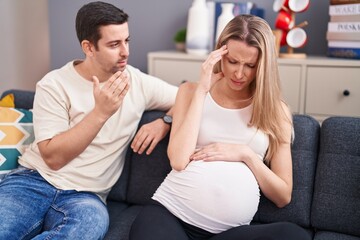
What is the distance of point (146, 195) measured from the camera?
1.77 metres

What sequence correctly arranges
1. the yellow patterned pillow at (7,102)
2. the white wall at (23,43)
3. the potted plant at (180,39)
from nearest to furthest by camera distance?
the yellow patterned pillow at (7,102), the potted plant at (180,39), the white wall at (23,43)

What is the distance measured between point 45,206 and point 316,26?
74.5 inches

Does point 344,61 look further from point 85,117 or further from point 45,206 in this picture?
point 45,206

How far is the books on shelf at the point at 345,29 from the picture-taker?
2.29 m

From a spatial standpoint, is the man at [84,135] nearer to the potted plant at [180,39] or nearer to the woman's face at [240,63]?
the woman's face at [240,63]

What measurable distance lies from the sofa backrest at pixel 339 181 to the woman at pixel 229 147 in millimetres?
137

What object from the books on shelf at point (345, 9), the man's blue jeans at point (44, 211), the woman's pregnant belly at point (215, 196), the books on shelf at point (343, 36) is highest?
the books on shelf at point (345, 9)

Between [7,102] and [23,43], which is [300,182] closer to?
[7,102]

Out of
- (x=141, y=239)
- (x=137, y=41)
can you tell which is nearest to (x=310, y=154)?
(x=141, y=239)

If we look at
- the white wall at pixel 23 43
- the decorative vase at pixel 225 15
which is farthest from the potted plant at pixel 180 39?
the white wall at pixel 23 43

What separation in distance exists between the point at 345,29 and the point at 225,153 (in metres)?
1.24

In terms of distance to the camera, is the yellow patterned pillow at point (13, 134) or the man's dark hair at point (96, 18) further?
the yellow patterned pillow at point (13, 134)

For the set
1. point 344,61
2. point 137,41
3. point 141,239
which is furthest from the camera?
point 137,41

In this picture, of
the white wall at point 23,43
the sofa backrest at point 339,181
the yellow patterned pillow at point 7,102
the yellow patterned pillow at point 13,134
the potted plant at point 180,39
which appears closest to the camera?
the sofa backrest at point 339,181
